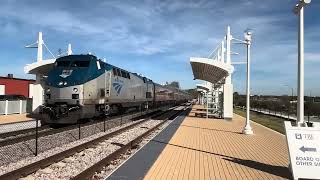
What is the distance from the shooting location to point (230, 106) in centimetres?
3028

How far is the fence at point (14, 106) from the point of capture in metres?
29.4

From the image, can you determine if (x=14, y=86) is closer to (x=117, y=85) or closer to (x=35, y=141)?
(x=117, y=85)

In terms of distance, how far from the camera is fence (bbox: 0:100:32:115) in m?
29.4

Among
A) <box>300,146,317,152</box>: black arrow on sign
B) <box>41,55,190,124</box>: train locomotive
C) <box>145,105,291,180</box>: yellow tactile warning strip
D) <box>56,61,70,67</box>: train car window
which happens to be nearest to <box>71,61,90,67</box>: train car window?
<box>41,55,190,124</box>: train locomotive

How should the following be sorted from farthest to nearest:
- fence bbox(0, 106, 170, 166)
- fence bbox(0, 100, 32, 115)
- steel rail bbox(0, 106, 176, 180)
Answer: fence bbox(0, 100, 32, 115), fence bbox(0, 106, 170, 166), steel rail bbox(0, 106, 176, 180)

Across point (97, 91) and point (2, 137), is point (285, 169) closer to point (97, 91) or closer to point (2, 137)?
point (2, 137)

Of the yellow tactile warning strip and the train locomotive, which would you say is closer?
the yellow tactile warning strip

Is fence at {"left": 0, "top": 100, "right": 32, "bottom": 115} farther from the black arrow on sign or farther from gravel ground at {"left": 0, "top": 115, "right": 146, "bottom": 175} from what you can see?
the black arrow on sign

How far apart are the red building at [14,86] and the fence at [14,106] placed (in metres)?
8.67

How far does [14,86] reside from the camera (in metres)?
44.5

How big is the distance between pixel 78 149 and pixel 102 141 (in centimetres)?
286

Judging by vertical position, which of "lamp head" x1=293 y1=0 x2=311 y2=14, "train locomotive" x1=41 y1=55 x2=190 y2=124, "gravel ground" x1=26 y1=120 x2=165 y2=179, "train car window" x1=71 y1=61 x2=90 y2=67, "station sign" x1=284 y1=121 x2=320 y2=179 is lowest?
"gravel ground" x1=26 y1=120 x2=165 y2=179

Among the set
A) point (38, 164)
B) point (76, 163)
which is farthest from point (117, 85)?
point (38, 164)

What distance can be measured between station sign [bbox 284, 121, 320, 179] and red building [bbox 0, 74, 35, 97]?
35.9 metres
